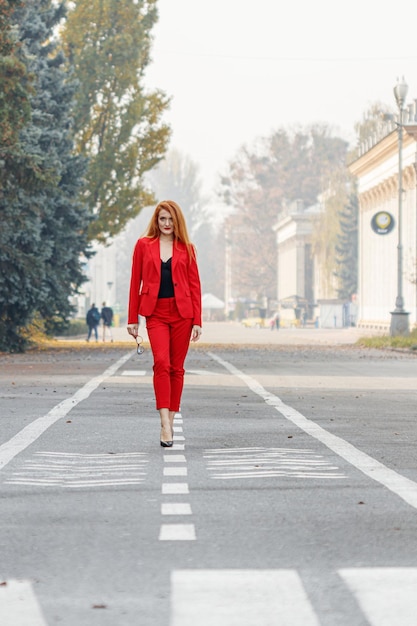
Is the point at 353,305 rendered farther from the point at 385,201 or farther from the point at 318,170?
the point at 318,170

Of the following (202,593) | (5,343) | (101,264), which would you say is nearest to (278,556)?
(202,593)

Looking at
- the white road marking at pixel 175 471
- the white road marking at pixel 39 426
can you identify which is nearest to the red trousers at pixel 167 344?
Answer: the white road marking at pixel 39 426

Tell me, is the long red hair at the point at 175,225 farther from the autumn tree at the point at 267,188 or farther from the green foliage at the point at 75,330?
the autumn tree at the point at 267,188

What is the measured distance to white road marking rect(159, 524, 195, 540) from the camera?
7.70 meters

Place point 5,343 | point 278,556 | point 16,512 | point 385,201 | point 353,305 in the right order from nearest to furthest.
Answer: point 278,556 → point 16,512 → point 5,343 → point 385,201 → point 353,305

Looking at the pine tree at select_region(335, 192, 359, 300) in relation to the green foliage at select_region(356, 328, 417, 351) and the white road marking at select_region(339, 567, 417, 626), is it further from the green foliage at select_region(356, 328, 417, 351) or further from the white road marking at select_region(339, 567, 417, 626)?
the white road marking at select_region(339, 567, 417, 626)

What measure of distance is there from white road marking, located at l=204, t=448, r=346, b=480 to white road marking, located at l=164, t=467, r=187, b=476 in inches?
7.6

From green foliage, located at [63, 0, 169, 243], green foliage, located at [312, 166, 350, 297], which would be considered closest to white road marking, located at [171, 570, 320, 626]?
green foliage, located at [63, 0, 169, 243]

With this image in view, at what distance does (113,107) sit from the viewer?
5797 centimetres

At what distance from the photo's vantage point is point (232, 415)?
56.8 feet

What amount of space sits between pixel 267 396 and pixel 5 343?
79.1 ft

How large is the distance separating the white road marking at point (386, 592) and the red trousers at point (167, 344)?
641 centimetres

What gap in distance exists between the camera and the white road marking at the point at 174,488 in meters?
9.66

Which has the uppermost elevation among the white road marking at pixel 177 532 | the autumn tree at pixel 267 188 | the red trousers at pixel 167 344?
the autumn tree at pixel 267 188
